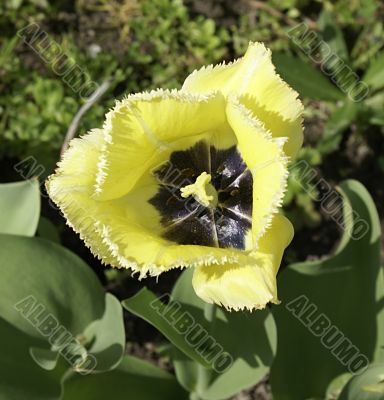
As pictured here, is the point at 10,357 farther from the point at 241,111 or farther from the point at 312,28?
the point at 312,28

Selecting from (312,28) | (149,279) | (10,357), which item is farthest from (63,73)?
(10,357)

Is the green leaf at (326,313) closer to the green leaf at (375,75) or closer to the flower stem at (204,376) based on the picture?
the flower stem at (204,376)

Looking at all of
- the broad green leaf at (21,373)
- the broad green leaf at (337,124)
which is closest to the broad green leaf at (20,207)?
the broad green leaf at (21,373)

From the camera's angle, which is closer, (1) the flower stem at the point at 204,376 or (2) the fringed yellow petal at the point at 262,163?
(2) the fringed yellow petal at the point at 262,163

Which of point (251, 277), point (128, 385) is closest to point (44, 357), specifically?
point (128, 385)

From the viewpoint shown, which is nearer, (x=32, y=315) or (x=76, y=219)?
(x=76, y=219)

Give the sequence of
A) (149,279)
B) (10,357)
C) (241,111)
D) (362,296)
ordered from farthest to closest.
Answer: (149,279), (362,296), (10,357), (241,111)

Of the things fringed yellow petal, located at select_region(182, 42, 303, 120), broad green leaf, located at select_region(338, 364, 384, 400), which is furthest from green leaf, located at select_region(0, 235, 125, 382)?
fringed yellow petal, located at select_region(182, 42, 303, 120)
